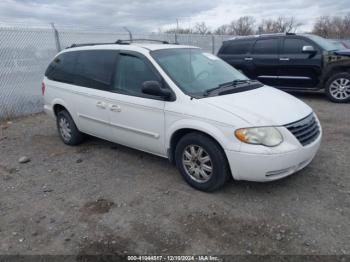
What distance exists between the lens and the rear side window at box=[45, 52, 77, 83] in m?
5.53

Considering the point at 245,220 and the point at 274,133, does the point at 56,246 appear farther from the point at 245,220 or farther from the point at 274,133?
the point at 274,133

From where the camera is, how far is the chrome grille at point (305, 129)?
11.8ft

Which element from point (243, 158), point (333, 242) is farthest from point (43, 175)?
point (333, 242)

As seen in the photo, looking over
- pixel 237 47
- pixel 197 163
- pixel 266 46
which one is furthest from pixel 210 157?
pixel 237 47

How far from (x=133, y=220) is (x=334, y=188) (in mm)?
2378

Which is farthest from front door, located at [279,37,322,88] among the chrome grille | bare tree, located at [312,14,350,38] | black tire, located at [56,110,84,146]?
bare tree, located at [312,14,350,38]

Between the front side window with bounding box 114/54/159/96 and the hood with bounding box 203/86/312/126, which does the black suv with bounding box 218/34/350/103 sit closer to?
the hood with bounding box 203/86/312/126

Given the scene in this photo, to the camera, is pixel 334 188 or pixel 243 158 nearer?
pixel 243 158

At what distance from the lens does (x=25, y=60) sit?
8.67 m

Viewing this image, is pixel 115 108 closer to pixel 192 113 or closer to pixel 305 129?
pixel 192 113

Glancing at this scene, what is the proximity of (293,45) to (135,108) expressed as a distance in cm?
633

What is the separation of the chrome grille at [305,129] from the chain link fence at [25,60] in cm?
729

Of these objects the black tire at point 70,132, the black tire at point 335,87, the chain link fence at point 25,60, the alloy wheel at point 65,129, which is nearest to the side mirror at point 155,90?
the black tire at point 70,132

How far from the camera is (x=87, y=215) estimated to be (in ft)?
11.8
